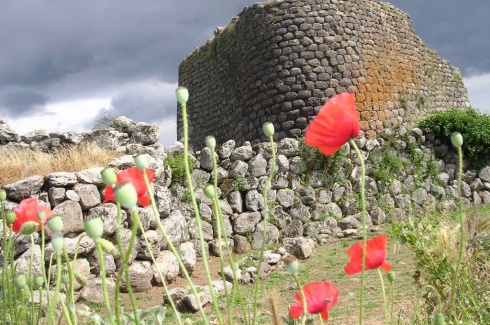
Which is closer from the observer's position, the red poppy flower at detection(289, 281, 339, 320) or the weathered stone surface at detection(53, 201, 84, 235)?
the red poppy flower at detection(289, 281, 339, 320)

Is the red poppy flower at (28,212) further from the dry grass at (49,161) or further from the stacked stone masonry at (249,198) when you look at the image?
the dry grass at (49,161)

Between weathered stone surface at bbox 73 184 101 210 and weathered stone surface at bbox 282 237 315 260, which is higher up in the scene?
weathered stone surface at bbox 73 184 101 210

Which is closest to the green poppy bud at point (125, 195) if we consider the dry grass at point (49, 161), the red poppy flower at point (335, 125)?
the red poppy flower at point (335, 125)

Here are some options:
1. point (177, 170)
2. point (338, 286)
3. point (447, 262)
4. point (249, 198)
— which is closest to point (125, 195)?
point (447, 262)

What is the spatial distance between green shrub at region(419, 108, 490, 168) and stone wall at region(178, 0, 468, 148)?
1.89ft

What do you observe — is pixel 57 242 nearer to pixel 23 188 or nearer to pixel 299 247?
pixel 23 188

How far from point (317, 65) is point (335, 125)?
Result: 9806 millimetres

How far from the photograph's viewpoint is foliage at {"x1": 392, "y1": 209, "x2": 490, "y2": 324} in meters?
2.65

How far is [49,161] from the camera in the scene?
712cm

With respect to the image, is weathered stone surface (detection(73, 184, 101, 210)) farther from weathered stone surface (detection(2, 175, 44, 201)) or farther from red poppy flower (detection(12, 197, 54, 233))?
red poppy flower (detection(12, 197, 54, 233))

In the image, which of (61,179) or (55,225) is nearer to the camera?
(55,225)

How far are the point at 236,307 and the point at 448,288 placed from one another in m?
2.63

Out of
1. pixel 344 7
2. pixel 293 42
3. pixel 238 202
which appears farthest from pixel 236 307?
pixel 344 7

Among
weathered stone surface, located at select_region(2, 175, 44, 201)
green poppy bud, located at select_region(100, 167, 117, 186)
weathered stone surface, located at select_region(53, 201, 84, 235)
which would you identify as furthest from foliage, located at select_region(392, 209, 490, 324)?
weathered stone surface, located at select_region(2, 175, 44, 201)
